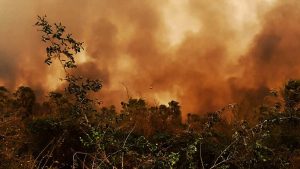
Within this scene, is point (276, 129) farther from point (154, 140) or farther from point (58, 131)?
point (58, 131)

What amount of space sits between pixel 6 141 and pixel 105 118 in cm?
443

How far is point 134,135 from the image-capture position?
93.6 ft

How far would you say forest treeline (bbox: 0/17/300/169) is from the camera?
9.90 m

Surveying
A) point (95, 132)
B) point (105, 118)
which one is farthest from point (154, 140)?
point (95, 132)

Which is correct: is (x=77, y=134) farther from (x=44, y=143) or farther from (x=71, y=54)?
(x=71, y=54)

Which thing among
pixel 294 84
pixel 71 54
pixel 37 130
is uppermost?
pixel 294 84

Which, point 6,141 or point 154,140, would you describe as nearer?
point 6,141

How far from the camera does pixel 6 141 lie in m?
14.4

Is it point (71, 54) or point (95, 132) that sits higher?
point (71, 54)

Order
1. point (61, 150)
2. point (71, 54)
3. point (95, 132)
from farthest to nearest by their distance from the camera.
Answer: point (61, 150) → point (71, 54) → point (95, 132)

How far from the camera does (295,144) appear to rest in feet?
82.7

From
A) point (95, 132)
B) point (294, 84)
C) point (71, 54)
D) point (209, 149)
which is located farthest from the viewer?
point (294, 84)

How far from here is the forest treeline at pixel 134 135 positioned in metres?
9.90

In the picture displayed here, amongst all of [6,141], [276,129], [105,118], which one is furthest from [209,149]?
[105,118]
